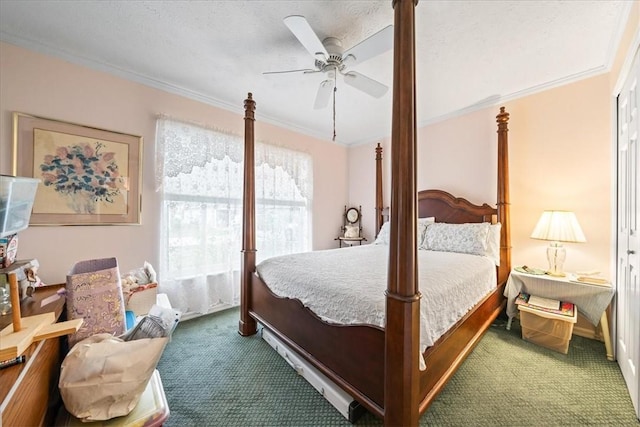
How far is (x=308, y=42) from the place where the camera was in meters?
1.65

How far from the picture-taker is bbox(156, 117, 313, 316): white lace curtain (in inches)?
105

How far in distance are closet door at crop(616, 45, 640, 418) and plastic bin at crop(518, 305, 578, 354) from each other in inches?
11.1

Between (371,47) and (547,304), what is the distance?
2524 mm

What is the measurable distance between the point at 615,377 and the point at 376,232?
9.04ft

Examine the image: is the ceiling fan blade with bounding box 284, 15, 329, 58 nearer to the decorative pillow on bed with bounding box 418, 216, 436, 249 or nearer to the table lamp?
the decorative pillow on bed with bounding box 418, 216, 436, 249

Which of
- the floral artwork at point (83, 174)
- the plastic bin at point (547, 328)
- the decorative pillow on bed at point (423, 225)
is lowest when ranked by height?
the plastic bin at point (547, 328)

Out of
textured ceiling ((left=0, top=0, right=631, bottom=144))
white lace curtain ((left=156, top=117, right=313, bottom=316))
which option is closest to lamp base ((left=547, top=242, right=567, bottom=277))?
textured ceiling ((left=0, top=0, right=631, bottom=144))

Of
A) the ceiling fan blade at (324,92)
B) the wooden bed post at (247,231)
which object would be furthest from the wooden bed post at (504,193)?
the wooden bed post at (247,231)

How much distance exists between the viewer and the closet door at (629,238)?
1.51 m

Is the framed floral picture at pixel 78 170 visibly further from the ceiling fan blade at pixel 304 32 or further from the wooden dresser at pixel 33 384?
the ceiling fan blade at pixel 304 32

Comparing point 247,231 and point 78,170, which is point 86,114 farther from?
point 247,231

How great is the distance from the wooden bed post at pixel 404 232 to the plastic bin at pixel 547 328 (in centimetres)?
173

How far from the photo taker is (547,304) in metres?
2.17

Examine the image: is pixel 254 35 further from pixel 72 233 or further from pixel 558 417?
pixel 558 417
